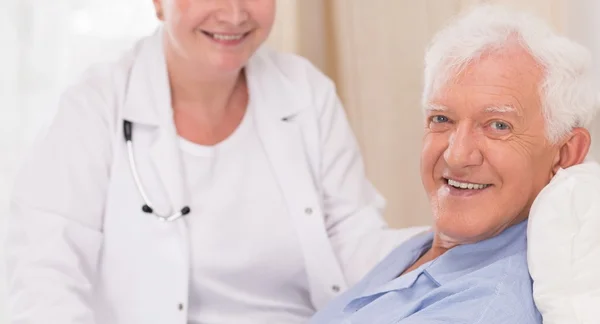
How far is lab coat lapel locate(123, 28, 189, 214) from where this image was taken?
6.81 ft

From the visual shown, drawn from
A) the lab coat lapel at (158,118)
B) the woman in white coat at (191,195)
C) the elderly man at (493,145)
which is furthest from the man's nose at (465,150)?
the lab coat lapel at (158,118)

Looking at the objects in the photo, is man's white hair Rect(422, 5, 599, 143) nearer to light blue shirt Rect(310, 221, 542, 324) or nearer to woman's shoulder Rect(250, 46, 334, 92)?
light blue shirt Rect(310, 221, 542, 324)

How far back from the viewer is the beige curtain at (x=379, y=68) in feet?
8.91

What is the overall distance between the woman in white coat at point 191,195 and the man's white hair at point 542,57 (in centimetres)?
62

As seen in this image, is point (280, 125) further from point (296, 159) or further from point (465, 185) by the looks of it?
point (465, 185)

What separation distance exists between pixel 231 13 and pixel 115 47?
763mm

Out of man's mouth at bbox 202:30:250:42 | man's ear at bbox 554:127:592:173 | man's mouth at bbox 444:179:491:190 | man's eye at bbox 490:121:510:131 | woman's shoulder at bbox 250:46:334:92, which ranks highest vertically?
man's eye at bbox 490:121:510:131

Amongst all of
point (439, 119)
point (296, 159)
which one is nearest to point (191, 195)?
point (296, 159)

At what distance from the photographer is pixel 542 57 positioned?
1531 millimetres

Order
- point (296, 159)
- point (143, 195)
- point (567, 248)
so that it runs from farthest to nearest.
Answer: point (296, 159) → point (143, 195) → point (567, 248)

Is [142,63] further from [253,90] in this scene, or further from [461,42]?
[461,42]

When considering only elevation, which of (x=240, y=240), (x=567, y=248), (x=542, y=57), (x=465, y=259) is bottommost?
(x=240, y=240)

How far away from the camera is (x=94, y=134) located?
2.06 m

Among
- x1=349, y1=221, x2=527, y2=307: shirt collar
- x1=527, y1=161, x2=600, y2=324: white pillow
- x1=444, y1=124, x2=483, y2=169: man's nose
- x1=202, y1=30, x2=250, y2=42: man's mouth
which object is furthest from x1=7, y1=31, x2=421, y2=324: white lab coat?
x1=527, y1=161, x2=600, y2=324: white pillow
